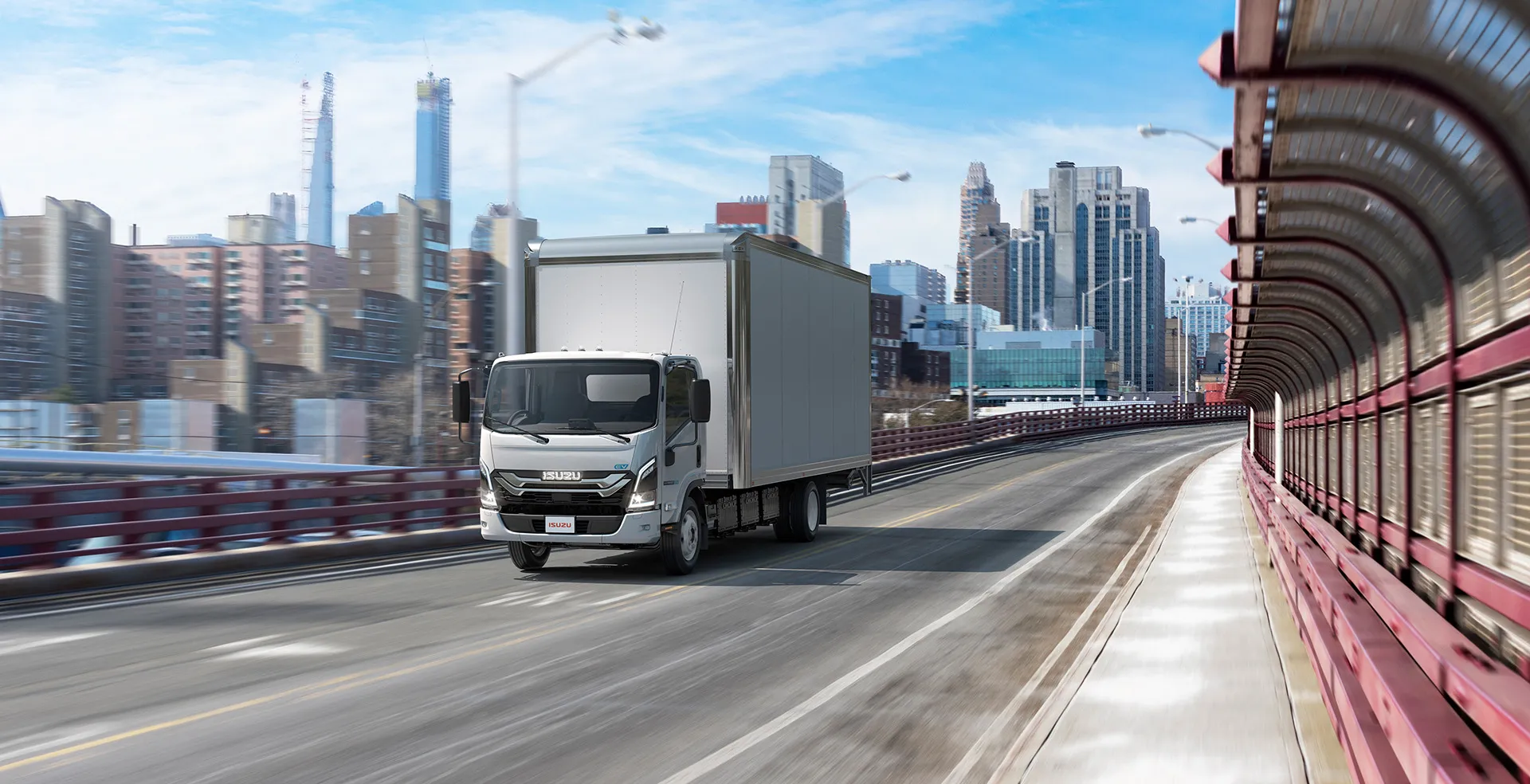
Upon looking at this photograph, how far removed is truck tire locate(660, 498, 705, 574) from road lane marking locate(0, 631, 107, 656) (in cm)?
610

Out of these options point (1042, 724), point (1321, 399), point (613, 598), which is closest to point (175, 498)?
point (613, 598)

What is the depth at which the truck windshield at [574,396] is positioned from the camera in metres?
14.9

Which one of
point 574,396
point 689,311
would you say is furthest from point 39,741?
point 689,311

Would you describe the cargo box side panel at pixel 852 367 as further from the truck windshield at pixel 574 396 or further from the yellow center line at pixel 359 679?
the truck windshield at pixel 574 396

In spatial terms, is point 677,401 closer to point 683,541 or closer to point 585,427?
point 585,427

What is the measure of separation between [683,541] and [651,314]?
284 cm

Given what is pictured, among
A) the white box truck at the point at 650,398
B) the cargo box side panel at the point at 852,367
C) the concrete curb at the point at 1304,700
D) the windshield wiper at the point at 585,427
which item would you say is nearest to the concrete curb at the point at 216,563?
the white box truck at the point at 650,398

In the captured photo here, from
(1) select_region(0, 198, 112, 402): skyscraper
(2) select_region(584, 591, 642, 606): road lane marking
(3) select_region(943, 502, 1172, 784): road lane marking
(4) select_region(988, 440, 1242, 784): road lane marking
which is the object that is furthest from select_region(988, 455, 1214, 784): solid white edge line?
(1) select_region(0, 198, 112, 402): skyscraper

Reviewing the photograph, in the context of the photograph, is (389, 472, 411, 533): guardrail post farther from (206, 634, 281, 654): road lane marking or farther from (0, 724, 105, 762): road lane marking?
(0, 724, 105, 762): road lane marking

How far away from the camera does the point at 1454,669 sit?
5.32m

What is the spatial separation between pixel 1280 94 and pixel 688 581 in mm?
10362

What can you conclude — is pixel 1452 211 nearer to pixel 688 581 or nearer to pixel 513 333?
pixel 688 581

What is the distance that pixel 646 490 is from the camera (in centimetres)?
1459

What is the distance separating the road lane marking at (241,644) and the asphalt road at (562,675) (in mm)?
40
